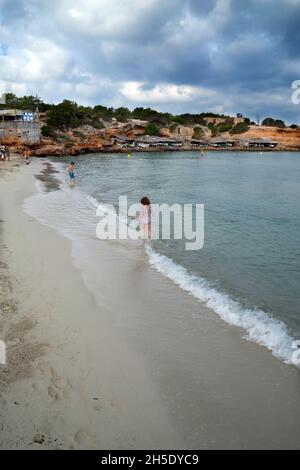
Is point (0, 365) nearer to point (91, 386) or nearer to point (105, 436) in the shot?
point (91, 386)

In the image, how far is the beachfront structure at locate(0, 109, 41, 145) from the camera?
63406mm

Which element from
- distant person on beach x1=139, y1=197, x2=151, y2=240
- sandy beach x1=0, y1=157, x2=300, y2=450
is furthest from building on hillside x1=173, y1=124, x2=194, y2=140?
sandy beach x1=0, y1=157, x2=300, y2=450

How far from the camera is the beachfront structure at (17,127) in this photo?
208 ft

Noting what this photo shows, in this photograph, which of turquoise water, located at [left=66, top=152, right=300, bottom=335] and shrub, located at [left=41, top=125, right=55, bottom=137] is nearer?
turquoise water, located at [left=66, top=152, right=300, bottom=335]

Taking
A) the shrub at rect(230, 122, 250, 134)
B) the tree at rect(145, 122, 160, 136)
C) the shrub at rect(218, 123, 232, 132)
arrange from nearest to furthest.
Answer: the tree at rect(145, 122, 160, 136) → the shrub at rect(230, 122, 250, 134) → the shrub at rect(218, 123, 232, 132)

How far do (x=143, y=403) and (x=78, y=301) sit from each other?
290cm

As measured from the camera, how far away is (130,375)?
4.44m

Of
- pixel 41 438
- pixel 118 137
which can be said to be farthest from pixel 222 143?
pixel 41 438

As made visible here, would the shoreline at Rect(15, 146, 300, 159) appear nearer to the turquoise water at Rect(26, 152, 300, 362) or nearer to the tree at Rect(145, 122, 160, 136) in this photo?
the tree at Rect(145, 122, 160, 136)

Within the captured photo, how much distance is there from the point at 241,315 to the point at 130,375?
2.63 metres

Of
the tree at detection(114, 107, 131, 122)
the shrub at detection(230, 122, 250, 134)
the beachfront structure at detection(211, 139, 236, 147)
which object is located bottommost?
the beachfront structure at detection(211, 139, 236, 147)

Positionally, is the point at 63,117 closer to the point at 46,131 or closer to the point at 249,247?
the point at 46,131

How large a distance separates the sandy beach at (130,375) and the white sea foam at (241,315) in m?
0.22

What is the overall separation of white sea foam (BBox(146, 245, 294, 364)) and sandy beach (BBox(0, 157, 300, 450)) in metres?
0.22
